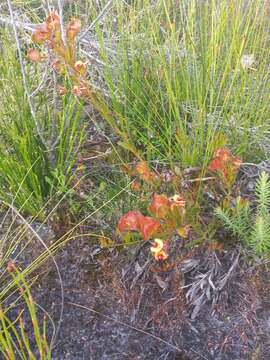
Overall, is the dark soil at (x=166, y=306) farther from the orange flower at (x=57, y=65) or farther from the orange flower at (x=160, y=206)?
the orange flower at (x=57, y=65)

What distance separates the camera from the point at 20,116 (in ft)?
4.58

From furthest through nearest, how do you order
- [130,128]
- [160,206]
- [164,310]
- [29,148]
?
[130,128], [29,148], [164,310], [160,206]

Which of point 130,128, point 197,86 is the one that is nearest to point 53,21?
point 197,86

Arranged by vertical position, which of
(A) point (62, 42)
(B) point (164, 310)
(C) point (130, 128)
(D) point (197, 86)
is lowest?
(B) point (164, 310)

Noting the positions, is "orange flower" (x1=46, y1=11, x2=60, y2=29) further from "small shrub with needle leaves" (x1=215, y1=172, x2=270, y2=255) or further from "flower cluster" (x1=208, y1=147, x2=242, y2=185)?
"small shrub with needle leaves" (x1=215, y1=172, x2=270, y2=255)

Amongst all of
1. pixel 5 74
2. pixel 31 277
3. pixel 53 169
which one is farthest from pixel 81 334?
pixel 5 74

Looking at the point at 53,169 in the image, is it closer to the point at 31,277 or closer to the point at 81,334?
the point at 31,277

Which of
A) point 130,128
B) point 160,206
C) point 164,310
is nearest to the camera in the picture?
point 160,206

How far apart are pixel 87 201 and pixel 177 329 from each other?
1.50ft

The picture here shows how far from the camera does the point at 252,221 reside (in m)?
1.21

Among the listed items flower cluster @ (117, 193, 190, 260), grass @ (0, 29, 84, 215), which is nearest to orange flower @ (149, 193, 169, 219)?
flower cluster @ (117, 193, 190, 260)

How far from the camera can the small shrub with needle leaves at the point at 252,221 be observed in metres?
1.07

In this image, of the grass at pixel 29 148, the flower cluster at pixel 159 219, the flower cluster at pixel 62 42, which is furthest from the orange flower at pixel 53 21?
the flower cluster at pixel 159 219

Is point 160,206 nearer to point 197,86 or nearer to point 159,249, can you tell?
point 159,249
